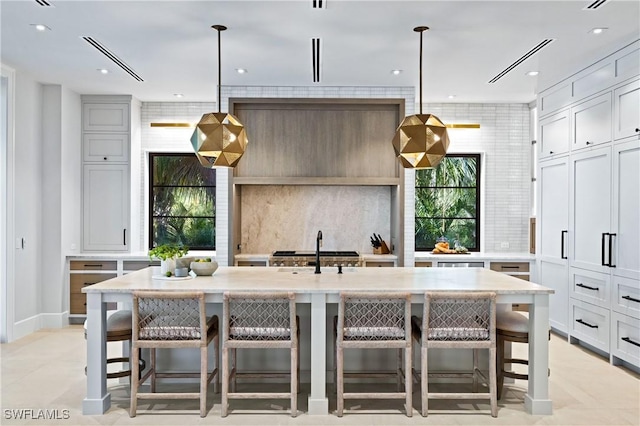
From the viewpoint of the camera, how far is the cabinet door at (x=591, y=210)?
16.0 feet

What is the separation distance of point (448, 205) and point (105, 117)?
481 cm

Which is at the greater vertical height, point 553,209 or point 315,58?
point 315,58

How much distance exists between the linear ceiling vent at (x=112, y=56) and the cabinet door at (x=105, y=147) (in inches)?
48.4

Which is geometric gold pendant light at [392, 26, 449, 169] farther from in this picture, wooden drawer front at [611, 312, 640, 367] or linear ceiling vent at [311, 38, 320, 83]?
wooden drawer front at [611, 312, 640, 367]

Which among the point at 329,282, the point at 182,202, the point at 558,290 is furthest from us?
the point at 182,202

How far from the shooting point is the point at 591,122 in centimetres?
515

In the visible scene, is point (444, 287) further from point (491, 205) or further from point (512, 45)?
point (491, 205)

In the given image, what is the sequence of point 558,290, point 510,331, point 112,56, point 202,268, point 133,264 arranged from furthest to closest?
point 133,264 → point 558,290 → point 112,56 → point 202,268 → point 510,331

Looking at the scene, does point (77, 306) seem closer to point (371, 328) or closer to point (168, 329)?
point (168, 329)

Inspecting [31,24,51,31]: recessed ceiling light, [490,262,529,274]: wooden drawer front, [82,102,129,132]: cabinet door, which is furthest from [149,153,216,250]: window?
[490,262,529,274]: wooden drawer front

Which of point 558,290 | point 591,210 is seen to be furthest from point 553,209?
point 558,290

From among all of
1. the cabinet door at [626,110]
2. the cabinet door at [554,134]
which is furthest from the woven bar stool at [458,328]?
the cabinet door at [554,134]

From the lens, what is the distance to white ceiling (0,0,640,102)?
385cm

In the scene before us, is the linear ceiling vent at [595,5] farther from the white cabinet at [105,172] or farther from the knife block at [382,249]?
the white cabinet at [105,172]
